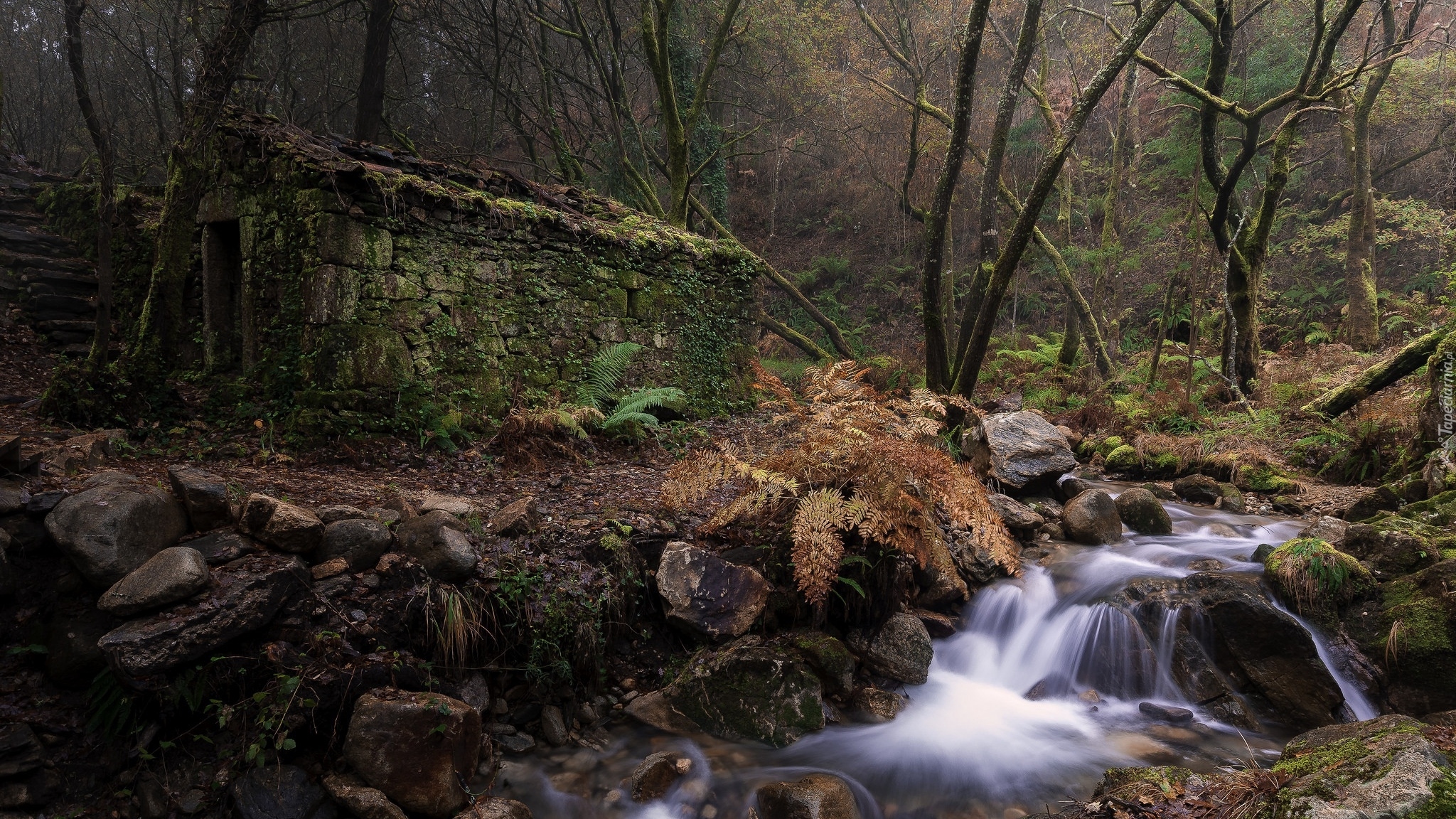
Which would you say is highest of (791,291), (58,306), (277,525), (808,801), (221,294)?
(791,291)

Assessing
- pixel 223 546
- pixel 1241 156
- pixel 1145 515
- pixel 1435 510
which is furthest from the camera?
pixel 1241 156

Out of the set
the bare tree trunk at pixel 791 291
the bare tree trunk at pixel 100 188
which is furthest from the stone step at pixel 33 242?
the bare tree trunk at pixel 791 291

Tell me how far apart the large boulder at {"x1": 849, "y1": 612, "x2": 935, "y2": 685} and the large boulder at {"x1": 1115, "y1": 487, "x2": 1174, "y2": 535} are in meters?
3.19

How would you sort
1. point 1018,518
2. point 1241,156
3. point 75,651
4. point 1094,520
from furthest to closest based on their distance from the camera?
point 1241,156 → point 1018,518 → point 1094,520 → point 75,651

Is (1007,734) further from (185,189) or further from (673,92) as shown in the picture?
(673,92)

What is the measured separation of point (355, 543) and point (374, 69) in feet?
30.5

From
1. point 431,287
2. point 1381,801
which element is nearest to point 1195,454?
point 1381,801

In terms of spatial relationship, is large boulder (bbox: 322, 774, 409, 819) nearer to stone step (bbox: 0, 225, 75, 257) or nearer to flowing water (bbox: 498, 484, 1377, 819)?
flowing water (bbox: 498, 484, 1377, 819)

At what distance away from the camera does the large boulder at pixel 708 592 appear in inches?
175

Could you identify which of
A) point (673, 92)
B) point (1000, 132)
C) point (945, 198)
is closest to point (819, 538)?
point (945, 198)

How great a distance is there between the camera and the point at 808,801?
3.48 meters

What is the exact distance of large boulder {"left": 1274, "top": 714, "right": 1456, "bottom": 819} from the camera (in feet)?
7.41

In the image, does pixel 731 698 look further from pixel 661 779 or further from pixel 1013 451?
pixel 1013 451

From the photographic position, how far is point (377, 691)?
3426 mm
